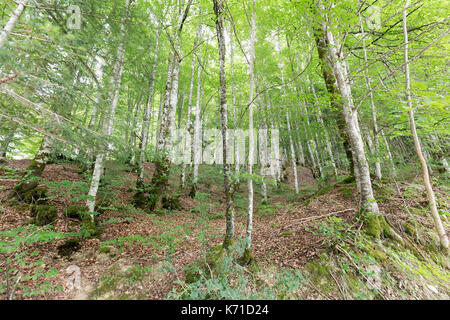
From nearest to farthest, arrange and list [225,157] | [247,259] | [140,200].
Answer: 1. [247,259]
2. [225,157]
3. [140,200]

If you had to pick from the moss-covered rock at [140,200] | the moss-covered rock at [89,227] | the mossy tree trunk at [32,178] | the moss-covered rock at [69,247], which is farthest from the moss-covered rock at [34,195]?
the moss-covered rock at [140,200]

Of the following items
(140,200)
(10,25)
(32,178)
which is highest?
(10,25)

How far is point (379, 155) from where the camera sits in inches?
209

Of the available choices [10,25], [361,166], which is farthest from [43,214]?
[361,166]

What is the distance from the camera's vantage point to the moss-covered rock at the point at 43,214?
15.6 feet

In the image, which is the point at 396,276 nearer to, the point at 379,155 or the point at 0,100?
the point at 379,155

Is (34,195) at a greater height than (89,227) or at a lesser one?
greater

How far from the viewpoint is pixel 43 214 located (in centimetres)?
486

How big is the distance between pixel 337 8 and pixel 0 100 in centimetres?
811

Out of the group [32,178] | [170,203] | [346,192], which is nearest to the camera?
[32,178]

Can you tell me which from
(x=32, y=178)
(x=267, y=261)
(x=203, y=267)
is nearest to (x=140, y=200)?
(x=32, y=178)

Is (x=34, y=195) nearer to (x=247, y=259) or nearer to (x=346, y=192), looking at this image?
(x=247, y=259)

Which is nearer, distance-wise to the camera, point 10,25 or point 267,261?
point 10,25

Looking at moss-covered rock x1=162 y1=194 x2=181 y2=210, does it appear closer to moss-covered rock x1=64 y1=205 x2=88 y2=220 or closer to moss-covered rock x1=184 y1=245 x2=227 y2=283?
moss-covered rock x1=64 y1=205 x2=88 y2=220
